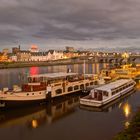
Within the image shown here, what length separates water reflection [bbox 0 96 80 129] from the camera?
3125cm

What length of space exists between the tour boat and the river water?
1.36 metres

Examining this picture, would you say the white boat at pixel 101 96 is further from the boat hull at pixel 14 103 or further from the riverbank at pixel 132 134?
the riverbank at pixel 132 134

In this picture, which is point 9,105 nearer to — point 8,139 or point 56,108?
point 56,108

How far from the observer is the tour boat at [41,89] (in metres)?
35.9

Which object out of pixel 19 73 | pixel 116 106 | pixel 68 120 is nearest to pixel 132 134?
pixel 68 120

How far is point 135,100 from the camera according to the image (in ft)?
141

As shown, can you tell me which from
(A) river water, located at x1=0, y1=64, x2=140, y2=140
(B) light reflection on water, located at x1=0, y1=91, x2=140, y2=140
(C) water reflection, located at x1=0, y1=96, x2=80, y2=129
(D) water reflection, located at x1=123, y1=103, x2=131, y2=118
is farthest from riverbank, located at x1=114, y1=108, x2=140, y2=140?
(C) water reflection, located at x1=0, y1=96, x2=80, y2=129

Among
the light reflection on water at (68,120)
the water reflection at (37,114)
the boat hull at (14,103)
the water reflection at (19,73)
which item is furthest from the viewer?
the water reflection at (19,73)

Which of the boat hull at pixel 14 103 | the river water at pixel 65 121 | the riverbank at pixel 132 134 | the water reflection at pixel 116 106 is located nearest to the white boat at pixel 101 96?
the water reflection at pixel 116 106

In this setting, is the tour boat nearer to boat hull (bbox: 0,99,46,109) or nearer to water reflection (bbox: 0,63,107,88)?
boat hull (bbox: 0,99,46,109)

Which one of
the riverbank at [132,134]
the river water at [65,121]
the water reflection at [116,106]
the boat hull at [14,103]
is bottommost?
the river water at [65,121]

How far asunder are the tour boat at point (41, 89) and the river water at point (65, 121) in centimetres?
136

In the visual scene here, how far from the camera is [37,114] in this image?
3456 centimetres

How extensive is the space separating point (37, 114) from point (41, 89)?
19.2ft
